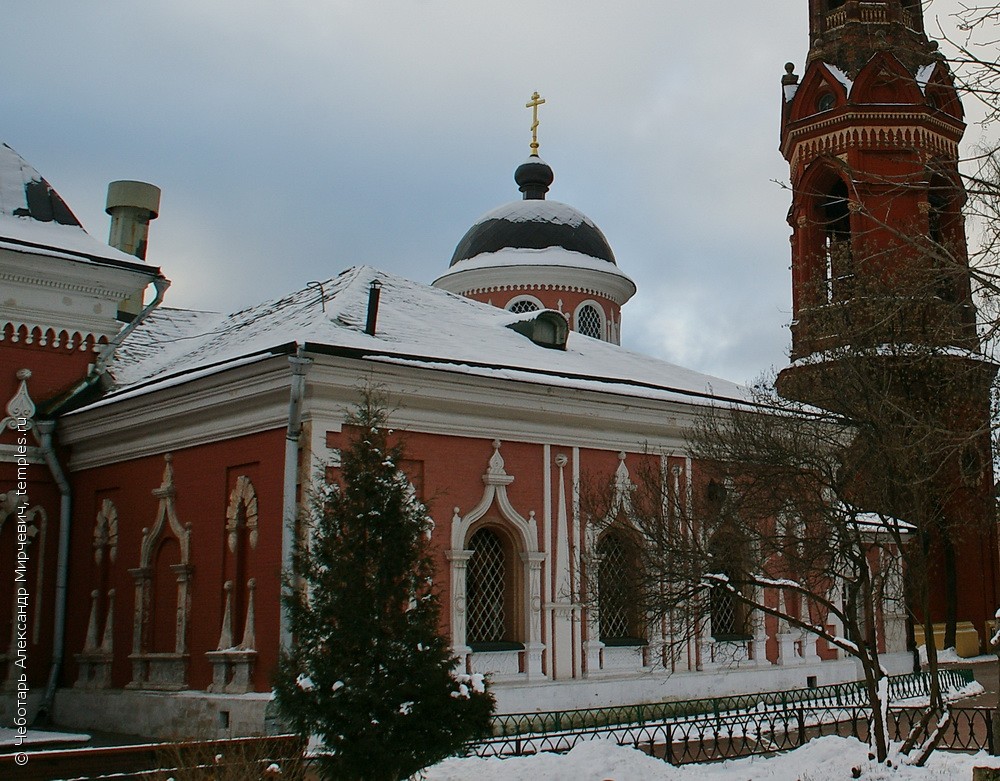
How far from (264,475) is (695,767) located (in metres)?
6.30

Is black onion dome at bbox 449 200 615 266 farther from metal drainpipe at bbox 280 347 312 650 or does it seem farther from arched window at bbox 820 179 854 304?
A: metal drainpipe at bbox 280 347 312 650

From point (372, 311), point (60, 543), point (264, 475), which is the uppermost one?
point (372, 311)

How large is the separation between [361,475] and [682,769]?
461cm

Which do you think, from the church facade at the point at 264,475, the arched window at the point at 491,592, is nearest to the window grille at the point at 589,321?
the church facade at the point at 264,475

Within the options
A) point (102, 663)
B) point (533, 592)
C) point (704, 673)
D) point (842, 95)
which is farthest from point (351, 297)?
point (842, 95)

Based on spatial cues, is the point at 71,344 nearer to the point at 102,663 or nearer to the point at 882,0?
the point at 102,663

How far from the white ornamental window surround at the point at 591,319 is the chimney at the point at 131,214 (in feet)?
32.1

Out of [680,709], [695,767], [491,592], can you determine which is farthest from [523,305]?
[695,767]

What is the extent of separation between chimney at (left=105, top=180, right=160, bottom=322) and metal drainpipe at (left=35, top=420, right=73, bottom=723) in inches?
175

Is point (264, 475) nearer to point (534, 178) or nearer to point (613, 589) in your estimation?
point (613, 589)

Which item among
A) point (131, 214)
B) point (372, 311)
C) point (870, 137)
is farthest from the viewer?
point (870, 137)

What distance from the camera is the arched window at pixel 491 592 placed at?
15.5m

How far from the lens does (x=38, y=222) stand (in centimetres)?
1812

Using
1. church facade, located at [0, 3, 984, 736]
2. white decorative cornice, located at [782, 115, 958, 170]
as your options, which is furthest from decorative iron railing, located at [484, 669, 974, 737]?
white decorative cornice, located at [782, 115, 958, 170]
